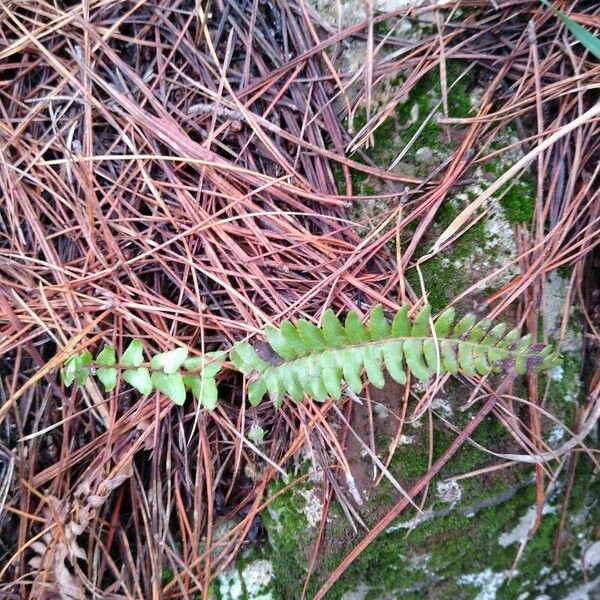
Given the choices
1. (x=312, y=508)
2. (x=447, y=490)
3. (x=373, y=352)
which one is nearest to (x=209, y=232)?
(x=373, y=352)

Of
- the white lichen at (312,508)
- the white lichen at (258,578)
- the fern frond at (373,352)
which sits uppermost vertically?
the fern frond at (373,352)

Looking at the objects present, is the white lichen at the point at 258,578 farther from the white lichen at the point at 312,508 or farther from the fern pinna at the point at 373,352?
the fern pinna at the point at 373,352

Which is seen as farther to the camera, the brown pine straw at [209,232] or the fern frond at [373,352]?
the brown pine straw at [209,232]

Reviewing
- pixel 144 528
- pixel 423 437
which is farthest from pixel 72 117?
pixel 423 437

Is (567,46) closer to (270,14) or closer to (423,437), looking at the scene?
(270,14)

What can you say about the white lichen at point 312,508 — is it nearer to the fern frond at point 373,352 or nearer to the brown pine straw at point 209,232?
the brown pine straw at point 209,232

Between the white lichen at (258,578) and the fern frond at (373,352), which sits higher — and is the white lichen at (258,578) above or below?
below

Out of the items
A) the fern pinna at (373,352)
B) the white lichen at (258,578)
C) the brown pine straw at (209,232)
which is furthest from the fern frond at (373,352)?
the white lichen at (258,578)

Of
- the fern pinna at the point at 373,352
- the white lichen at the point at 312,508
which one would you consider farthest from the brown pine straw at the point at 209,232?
the fern pinna at the point at 373,352

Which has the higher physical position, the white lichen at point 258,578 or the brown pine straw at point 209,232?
the brown pine straw at point 209,232

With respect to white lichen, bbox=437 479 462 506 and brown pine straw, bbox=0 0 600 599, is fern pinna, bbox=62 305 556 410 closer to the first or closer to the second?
brown pine straw, bbox=0 0 600 599
